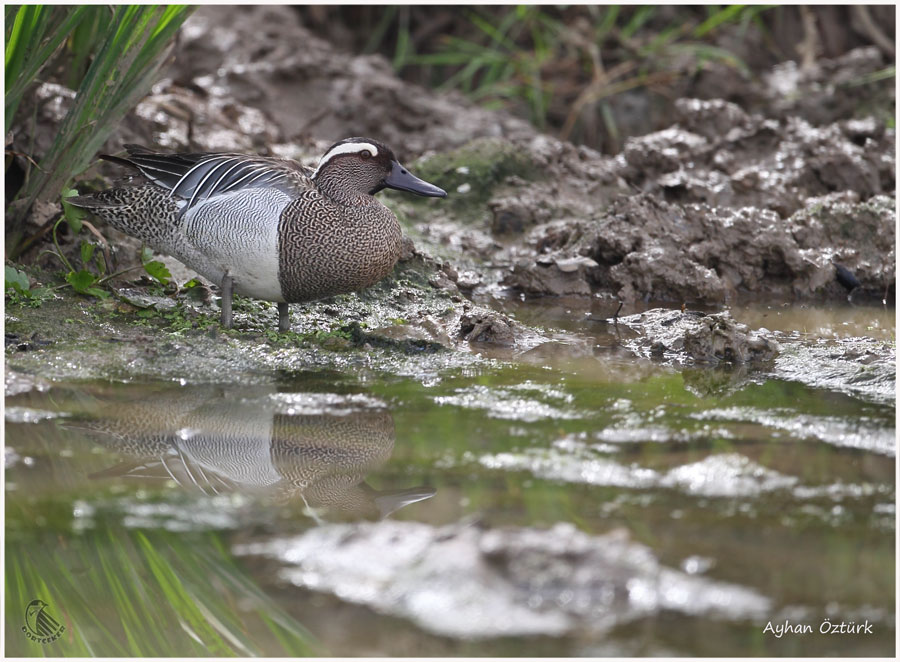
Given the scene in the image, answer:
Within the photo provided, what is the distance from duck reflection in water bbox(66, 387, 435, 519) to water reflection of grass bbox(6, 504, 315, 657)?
350 mm

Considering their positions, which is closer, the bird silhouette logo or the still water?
the still water

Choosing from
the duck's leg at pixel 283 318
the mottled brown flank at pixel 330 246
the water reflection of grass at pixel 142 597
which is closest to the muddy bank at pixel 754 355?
the mottled brown flank at pixel 330 246

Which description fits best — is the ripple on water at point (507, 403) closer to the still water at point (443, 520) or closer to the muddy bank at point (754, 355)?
the still water at point (443, 520)

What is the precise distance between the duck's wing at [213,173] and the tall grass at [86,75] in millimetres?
219

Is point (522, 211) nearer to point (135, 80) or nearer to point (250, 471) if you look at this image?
point (135, 80)

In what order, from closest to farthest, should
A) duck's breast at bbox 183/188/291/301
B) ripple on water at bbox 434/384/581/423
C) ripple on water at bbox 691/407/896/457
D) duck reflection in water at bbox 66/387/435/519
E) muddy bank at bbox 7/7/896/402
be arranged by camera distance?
duck reflection in water at bbox 66/387/435/519, ripple on water at bbox 691/407/896/457, ripple on water at bbox 434/384/581/423, duck's breast at bbox 183/188/291/301, muddy bank at bbox 7/7/896/402

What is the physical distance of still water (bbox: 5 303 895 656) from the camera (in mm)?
2217

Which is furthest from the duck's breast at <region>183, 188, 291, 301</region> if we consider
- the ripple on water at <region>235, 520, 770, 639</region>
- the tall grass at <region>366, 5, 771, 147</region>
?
the tall grass at <region>366, 5, 771, 147</region>

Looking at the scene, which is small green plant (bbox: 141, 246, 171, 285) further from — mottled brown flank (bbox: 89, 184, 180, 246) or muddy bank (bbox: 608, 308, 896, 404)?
muddy bank (bbox: 608, 308, 896, 404)

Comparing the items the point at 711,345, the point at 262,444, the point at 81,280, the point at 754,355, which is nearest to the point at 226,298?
the point at 81,280

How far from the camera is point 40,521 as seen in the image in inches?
103

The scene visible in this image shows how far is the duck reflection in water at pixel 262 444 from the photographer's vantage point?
285 centimetres

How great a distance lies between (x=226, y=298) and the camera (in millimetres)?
4434

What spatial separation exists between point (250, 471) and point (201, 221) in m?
1.66
